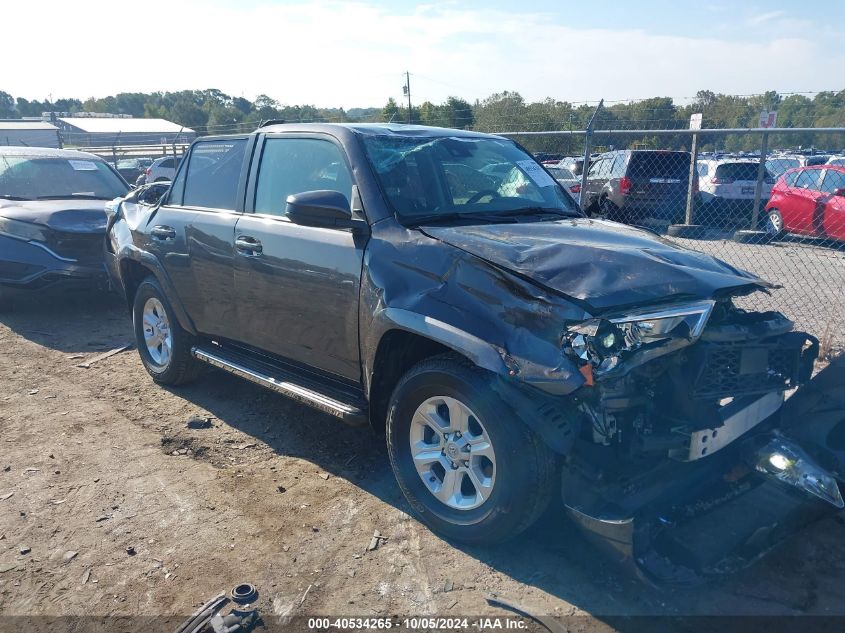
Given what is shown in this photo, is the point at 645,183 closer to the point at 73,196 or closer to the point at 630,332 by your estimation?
the point at 73,196

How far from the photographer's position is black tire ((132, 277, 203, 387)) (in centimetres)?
538

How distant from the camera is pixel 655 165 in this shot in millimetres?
14195

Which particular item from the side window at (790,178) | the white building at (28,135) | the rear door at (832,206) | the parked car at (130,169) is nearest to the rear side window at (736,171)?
the side window at (790,178)

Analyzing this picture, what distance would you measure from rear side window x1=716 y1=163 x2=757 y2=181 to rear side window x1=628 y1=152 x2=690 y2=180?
188 cm

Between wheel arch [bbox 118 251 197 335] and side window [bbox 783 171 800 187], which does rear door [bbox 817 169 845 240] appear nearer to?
side window [bbox 783 171 800 187]

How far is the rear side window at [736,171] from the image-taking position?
15.8m

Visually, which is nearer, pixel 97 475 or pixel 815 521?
pixel 815 521

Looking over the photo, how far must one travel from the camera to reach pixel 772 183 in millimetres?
16125

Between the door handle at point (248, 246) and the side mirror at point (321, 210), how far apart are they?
2.27 feet

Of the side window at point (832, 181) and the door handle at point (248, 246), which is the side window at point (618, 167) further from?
the door handle at point (248, 246)

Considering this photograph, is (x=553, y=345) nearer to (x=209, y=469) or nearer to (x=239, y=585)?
(x=239, y=585)

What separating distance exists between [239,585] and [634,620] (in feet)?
5.55

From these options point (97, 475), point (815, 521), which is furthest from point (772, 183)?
point (97, 475)

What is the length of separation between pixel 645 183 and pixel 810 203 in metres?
3.07
